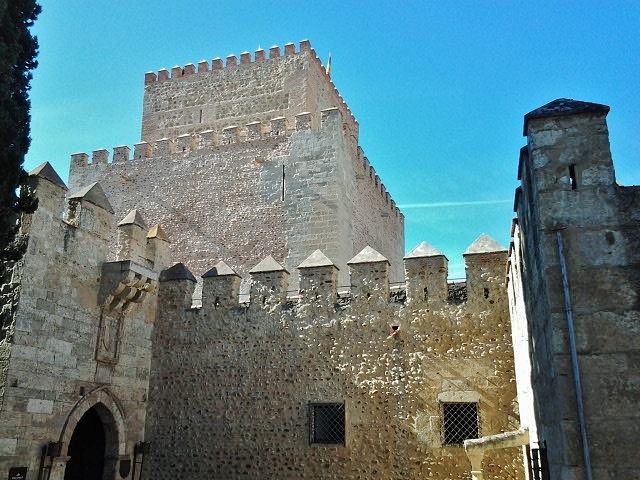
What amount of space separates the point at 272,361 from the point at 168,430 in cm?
238

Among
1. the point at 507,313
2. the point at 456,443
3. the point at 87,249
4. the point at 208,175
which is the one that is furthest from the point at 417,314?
the point at 208,175

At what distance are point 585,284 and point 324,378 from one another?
246 inches

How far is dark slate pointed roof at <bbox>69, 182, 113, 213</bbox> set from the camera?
10.8 meters

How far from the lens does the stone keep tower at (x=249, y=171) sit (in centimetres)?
1467

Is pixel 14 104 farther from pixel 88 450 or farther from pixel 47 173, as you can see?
pixel 88 450

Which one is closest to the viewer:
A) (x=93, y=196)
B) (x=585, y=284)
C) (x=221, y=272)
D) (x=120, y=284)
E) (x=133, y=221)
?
(x=585, y=284)

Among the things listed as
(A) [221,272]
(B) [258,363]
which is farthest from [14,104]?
(B) [258,363]

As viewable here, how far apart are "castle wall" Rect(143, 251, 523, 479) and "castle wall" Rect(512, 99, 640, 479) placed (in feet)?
13.8

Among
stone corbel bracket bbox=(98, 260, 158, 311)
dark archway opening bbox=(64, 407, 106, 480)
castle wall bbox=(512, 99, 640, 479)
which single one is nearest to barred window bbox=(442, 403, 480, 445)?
castle wall bbox=(512, 99, 640, 479)

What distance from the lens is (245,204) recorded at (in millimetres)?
15281

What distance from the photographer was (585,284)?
4738 millimetres

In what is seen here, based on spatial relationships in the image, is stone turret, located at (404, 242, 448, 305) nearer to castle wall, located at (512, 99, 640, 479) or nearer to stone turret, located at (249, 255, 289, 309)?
stone turret, located at (249, 255, 289, 309)

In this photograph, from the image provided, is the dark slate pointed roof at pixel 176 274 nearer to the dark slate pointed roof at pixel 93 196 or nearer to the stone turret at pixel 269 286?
the stone turret at pixel 269 286

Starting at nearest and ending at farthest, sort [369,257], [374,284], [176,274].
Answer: [374,284] < [369,257] < [176,274]
